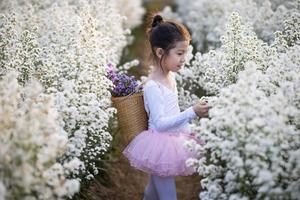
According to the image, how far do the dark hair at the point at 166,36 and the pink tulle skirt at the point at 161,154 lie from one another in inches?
27.2

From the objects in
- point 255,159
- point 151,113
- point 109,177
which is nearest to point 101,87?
point 151,113

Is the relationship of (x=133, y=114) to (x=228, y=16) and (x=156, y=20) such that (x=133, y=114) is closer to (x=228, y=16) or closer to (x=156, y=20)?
(x=156, y=20)

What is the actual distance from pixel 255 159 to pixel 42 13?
15.9 feet

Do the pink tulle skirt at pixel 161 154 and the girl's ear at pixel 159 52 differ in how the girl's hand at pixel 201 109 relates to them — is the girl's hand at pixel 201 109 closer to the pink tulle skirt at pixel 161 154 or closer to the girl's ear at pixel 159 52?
the pink tulle skirt at pixel 161 154

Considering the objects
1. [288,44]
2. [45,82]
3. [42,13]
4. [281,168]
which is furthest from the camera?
[42,13]

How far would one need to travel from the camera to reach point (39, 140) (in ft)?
10.2

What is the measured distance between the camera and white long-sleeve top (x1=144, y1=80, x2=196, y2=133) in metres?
3.99

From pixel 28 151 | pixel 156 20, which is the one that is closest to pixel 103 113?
pixel 156 20

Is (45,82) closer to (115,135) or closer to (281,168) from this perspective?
(115,135)

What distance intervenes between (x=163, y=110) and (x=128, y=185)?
2.25 m

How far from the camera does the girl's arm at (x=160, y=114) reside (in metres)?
3.97

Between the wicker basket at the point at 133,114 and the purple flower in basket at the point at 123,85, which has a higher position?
the purple flower in basket at the point at 123,85

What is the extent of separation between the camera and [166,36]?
4.12 meters

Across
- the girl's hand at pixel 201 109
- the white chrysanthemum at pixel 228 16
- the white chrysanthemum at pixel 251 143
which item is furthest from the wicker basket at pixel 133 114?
the white chrysanthemum at pixel 228 16
